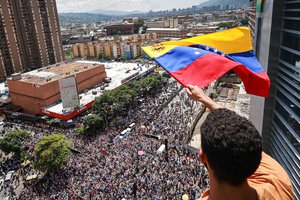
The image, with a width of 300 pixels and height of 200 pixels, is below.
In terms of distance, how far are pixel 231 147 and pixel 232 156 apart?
2.9 inches

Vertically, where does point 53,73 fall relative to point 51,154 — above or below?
above

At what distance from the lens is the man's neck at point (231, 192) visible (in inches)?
78.1

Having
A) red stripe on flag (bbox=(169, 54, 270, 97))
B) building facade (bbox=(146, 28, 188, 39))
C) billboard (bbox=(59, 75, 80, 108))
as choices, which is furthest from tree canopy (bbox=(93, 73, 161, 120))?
Answer: building facade (bbox=(146, 28, 188, 39))

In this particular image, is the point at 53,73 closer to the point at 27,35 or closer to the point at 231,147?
the point at 27,35

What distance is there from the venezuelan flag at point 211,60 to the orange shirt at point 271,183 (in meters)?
3.46

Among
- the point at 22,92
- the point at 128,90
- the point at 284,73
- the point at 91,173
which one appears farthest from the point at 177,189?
the point at 22,92

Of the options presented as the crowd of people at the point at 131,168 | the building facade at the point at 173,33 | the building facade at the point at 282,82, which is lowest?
the crowd of people at the point at 131,168

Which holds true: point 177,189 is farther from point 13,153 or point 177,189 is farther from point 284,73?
point 13,153

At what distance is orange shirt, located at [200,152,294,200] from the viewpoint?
2.13 m

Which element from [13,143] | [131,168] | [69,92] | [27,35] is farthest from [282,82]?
[27,35]

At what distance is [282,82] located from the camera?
427 inches

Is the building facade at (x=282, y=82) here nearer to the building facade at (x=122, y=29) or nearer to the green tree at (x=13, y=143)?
the green tree at (x=13, y=143)

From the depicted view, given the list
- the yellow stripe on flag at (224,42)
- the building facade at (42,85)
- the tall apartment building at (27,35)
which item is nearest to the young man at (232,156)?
the yellow stripe on flag at (224,42)

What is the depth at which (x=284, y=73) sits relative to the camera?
34.8ft
